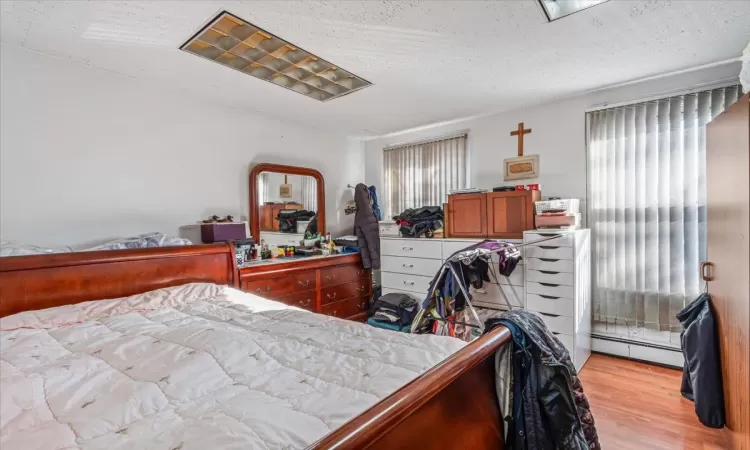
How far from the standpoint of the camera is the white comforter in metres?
0.81

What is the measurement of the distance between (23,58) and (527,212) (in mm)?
3744

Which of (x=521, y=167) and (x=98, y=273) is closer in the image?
(x=98, y=273)

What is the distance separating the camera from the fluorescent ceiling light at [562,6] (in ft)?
5.81

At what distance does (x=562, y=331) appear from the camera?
105 inches

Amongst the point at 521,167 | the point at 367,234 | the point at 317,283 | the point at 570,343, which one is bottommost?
the point at 570,343

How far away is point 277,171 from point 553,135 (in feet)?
8.91

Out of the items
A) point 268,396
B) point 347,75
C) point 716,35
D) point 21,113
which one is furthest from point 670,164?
point 21,113

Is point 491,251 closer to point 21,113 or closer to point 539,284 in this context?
point 539,284

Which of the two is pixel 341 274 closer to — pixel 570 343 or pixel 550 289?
pixel 550 289

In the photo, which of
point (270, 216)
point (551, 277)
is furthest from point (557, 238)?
point (270, 216)

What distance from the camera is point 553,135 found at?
327 cm

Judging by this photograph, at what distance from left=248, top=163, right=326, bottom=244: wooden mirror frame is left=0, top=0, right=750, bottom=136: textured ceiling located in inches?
27.6

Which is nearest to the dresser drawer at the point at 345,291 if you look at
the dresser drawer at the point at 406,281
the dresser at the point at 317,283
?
the dresser at the point at 317,283

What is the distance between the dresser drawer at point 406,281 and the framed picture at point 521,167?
1.34 metres
